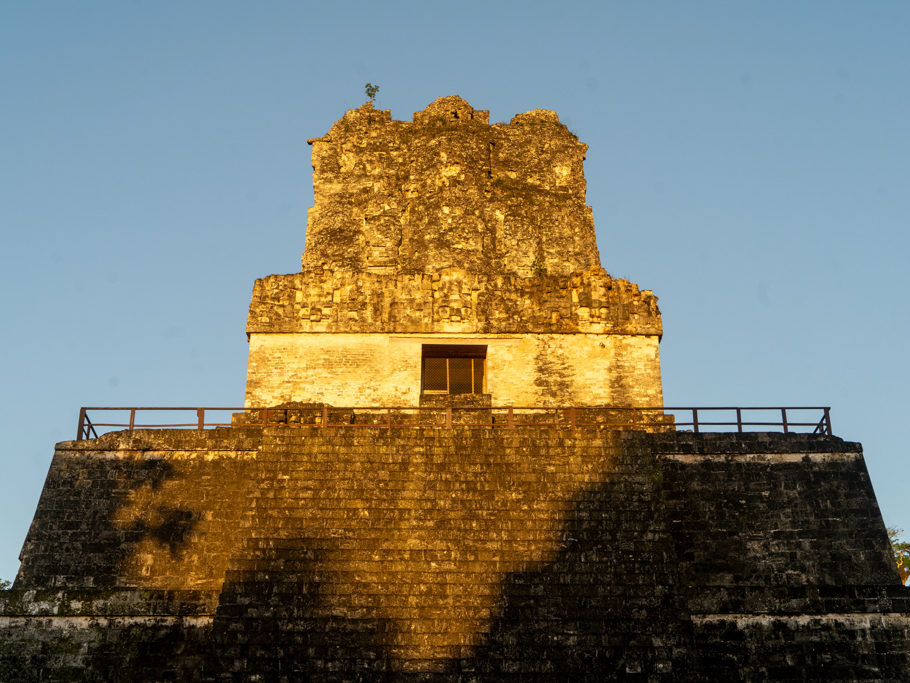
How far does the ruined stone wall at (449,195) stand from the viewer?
22734 millimetres

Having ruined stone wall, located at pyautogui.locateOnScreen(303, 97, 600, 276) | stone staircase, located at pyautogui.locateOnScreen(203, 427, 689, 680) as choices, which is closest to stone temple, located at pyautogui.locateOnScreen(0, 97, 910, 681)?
stone staircase, located at pyautogui.locateOnScreen(203, 427, 689, 680)

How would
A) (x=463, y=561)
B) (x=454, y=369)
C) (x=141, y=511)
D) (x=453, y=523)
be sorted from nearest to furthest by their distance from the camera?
(x=463, y=561) → (x=453, y=523) → (x=141, y=511) → (x=454, y=369)

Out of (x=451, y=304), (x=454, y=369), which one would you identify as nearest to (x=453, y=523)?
(x=454, y=369)

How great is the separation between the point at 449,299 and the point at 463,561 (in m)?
7.19

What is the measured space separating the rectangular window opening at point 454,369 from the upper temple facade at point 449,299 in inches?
1.1

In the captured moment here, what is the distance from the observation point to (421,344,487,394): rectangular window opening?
20.8m

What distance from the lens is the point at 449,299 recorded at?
2073cm

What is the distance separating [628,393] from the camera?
19812 mm

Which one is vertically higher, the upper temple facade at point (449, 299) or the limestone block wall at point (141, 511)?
the upper temple facade at point (449, 299)

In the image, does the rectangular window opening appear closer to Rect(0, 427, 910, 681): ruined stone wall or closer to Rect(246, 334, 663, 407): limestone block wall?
Rect(246, 334, 663, 407): limestone block wall

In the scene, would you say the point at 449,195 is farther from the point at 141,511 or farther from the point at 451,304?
the point at 141,511

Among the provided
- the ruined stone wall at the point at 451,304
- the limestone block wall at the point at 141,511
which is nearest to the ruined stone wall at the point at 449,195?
the ruined stone wall at the point at 451,304

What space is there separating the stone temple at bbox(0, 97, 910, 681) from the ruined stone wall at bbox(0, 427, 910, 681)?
0.11 ft

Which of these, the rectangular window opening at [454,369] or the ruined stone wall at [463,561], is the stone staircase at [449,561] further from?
the rectangular window opening at [454,369]
